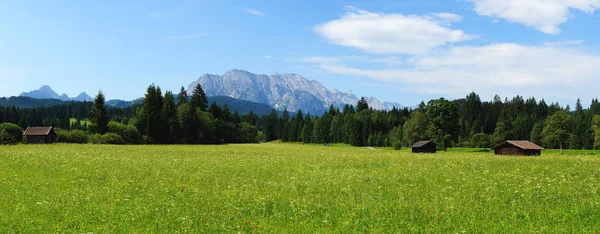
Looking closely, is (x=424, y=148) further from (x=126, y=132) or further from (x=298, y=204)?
(x=126, y=132)

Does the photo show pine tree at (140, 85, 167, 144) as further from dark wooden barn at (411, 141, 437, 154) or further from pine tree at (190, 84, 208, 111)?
dark wooden barn at (411, 141, 437, 154)

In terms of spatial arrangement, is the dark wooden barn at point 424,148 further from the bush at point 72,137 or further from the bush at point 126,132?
the bush at point 72,137

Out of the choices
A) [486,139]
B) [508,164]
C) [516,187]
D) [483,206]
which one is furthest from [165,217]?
[486,139]

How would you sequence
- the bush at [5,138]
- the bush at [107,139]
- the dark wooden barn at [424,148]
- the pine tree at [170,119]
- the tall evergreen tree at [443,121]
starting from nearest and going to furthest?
1. the bush at [5,138]
2. the dark wooden barn at [424,148]
3. the bush at [107,139]
4. the tall evergreen tree at [443,121]
5. the pine tree at [170,119]

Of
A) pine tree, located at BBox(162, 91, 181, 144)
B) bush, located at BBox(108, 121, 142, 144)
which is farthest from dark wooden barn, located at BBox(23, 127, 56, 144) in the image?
pine tree, located at BBox(162, 91, 181, 144)

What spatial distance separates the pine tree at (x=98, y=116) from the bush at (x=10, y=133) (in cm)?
1638

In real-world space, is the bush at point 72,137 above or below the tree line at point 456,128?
below

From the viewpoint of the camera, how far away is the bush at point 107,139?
90.4 metres

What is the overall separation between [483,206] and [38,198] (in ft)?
55.3

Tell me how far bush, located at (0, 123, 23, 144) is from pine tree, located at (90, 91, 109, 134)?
1638cm

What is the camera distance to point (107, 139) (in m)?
91.1

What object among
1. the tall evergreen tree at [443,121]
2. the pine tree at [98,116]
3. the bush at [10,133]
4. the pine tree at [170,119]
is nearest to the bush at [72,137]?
the pine tree at [98,116]

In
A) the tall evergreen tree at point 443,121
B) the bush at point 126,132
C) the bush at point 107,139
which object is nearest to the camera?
the bush at point 107,139

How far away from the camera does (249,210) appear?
1492 centimetres
